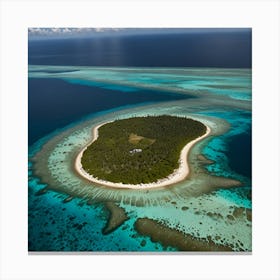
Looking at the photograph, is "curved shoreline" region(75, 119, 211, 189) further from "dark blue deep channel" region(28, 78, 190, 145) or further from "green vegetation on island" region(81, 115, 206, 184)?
"dark blue deep channel" region(28, 78, 190, 145)

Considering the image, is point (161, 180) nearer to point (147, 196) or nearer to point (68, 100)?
point (147, 196)

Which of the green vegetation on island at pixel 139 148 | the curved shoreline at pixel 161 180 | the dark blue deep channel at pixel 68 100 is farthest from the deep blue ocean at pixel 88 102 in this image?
the green vegetation on island at pixel 139 148

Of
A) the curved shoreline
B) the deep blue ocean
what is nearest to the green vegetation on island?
the curved shoreline

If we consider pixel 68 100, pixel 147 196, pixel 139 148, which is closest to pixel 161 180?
pixel 147 196

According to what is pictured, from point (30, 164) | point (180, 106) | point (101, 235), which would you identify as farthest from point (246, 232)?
point (180, 106)

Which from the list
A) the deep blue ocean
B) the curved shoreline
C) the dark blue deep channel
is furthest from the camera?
the dark blue deep channel
